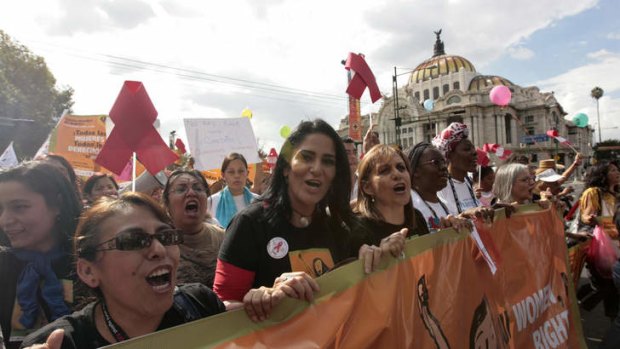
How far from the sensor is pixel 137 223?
4.83 ft

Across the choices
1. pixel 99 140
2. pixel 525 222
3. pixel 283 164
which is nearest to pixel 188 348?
pixel 283 164

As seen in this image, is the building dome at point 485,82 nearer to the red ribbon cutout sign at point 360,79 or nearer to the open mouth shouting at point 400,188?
the red ribbon cutout sign at point 360,79

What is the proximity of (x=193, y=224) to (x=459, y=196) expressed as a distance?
7.91ft

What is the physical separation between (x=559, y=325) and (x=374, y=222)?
6.42ft

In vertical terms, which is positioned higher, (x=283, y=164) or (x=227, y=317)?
(x=283, y=164)

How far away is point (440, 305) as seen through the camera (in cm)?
210

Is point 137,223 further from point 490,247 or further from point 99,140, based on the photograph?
point 99,140

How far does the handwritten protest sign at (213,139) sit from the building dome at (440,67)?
90.2 m

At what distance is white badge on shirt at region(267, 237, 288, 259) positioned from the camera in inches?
72.2

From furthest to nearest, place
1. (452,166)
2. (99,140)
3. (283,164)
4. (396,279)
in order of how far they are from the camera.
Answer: (99,140), (452,166), (283,164), (396,279)

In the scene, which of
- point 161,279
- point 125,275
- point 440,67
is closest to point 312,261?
point 161,279

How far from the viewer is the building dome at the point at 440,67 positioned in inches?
3501

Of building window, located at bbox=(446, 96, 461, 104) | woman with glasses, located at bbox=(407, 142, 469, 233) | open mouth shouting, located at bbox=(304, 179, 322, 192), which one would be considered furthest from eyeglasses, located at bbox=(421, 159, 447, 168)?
building window, located at bbox=(446, 96, 461, 104)

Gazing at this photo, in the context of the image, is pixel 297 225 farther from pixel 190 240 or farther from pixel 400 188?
pixel 190 240
